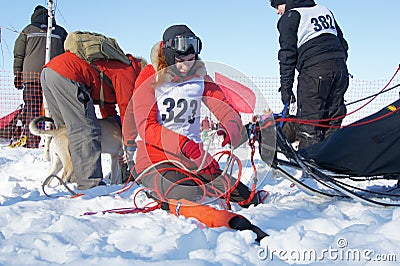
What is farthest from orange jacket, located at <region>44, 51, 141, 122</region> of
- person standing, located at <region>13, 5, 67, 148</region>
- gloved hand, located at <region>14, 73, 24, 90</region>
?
gloved hand, located at <region>14, 73, 24, 90</region>

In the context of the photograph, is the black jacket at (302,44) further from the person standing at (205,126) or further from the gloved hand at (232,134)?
the gloved hand at (232,134)

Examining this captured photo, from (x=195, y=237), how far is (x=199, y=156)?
3.47ft

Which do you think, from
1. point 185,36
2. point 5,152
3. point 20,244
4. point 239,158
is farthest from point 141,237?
point 5,152

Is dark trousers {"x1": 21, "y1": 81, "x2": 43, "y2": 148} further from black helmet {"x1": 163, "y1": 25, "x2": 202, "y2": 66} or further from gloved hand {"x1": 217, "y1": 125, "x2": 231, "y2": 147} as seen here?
gloved hand {"x1": 217, "y1": 125, "x2": 231, "y2": 147}

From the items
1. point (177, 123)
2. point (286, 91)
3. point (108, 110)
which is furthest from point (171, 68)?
point (286, 91)

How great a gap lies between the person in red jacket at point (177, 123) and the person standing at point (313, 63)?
123 centimetres

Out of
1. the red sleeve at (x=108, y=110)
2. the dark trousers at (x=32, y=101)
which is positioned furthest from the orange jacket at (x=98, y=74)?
the dark trousers at (x=32, y=101)

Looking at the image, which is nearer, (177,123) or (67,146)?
(177,123)

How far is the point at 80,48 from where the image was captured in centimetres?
340

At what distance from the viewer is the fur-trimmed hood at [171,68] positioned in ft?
8.74

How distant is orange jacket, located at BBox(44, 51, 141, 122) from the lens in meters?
3.35

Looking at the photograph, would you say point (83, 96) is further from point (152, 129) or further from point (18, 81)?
point (18, 81)

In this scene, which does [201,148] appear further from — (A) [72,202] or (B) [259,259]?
(B) [259,259]

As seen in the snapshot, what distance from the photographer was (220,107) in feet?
9.14
